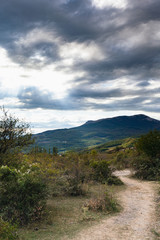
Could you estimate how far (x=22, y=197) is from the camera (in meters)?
10.1

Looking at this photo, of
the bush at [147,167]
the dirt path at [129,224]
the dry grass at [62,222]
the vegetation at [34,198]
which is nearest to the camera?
the dirt path at [129,224]

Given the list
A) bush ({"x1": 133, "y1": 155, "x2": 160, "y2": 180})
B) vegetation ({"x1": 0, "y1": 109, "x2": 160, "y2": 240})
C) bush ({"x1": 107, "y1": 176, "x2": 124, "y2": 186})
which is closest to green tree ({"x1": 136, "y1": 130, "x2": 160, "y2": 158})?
bush ({"x1": 133, "y1": 155, "x2": 160, "y2": 180})

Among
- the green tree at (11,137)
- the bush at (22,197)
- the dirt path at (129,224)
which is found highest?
the green tree at (11,137)

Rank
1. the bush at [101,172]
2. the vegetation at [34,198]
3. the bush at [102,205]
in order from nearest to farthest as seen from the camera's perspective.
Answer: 1. the vegetation at [34,198]
2. the bush at [102,205]
3. the bush at [101,172]

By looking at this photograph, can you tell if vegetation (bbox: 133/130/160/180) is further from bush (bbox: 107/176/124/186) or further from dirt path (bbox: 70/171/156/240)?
dirt path (bbox: 70/171/156/240)

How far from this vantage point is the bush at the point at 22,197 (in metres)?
9.71

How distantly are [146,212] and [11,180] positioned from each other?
26.8 ft

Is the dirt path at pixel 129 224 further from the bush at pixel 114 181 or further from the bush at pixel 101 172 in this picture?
the bush at pixel 101 172

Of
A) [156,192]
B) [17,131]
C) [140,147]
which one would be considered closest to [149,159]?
[140,147]

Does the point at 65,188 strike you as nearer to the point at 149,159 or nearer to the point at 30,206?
the point at 30,206

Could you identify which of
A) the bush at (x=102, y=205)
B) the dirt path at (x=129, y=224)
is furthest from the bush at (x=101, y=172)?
the bush at (x=102, y=205)

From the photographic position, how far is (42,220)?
1013cm

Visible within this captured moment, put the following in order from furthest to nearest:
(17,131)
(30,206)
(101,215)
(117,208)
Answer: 1. (17,131)
2. (117,208)
3. (101,215)
4. (30,206)

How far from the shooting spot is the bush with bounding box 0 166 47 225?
9711mm
